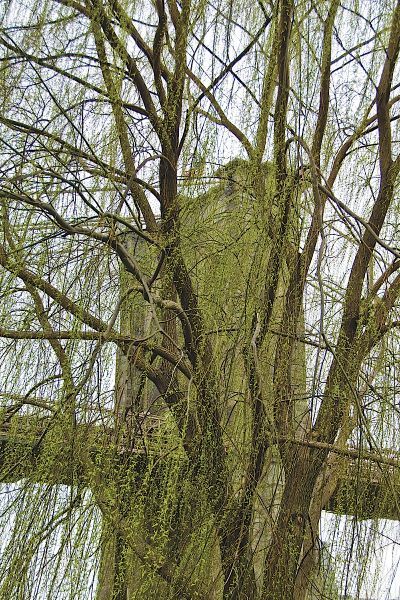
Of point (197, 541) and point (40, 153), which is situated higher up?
point (40, 153)

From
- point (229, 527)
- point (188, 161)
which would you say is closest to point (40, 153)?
point (188, 161)

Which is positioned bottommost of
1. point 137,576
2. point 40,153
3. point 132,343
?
point 137,576

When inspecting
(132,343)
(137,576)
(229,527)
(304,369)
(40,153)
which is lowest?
(137,576)

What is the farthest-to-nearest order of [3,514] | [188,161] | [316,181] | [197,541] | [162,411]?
[162,411] → [188,161] → [316,181] → [197,541] → [3,514]

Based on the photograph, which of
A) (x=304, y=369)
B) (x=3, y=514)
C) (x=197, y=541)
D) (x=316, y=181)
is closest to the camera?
(x=3, y=514)

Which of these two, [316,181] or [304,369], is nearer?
[316,181]

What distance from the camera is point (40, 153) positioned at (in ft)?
6.13

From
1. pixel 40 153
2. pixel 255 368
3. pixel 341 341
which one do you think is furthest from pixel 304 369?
pixel 40 153

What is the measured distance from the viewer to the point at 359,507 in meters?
1.79

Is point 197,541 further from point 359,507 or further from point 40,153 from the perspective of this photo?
point 40,153

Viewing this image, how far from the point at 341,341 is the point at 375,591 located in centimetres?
54

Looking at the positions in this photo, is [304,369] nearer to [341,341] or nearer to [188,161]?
[341,341]

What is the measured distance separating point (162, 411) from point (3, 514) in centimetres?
78

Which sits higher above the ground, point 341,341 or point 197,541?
point 341,341
